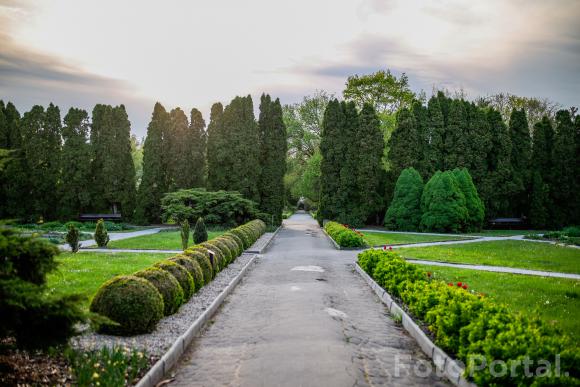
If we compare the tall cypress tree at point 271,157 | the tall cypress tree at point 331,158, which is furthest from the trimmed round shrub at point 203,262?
the tall cypress tree at point 271,157

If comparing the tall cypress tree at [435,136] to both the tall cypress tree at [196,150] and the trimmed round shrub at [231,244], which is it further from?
the trimmed round shrub at [231,244]

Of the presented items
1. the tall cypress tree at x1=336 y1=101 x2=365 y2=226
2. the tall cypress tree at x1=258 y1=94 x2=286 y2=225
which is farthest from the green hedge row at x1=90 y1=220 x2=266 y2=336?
the tall cypress tree at x1=258 y1=94 x2=286 y2=225

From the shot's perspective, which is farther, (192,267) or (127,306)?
(192,267)

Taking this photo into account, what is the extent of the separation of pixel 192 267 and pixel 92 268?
5.17 metres

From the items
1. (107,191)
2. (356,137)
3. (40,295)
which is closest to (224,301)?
(40,295)

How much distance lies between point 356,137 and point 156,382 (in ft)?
116

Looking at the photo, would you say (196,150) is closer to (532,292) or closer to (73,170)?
(73,170)

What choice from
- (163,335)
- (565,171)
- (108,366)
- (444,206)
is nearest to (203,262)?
(163,335)

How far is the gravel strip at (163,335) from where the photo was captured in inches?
284

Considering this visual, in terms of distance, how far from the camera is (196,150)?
4256 cm

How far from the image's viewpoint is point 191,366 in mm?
6887

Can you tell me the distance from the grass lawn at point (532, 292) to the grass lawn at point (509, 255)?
2.71 meters

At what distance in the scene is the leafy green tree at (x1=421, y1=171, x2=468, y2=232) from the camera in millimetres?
33531

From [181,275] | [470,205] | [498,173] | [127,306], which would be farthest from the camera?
[498,173]
